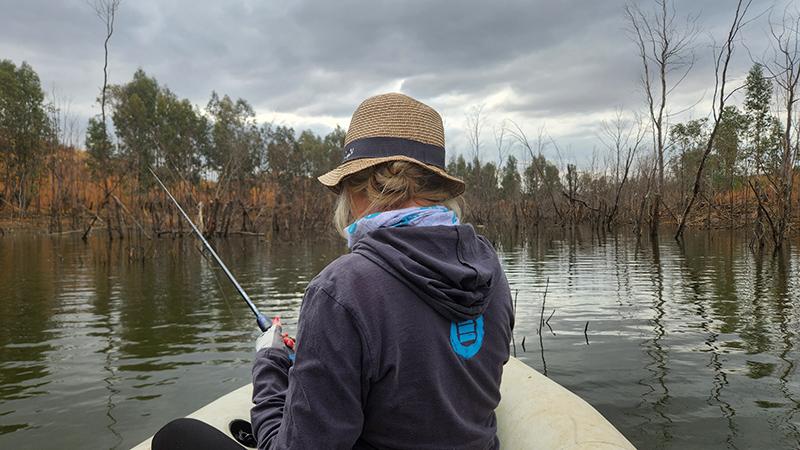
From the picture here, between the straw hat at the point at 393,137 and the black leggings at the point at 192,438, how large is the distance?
713mm

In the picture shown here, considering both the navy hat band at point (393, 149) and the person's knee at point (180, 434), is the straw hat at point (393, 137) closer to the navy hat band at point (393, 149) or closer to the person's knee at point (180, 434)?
the navy hat band at point (393, 149)

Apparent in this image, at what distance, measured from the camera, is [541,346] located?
13.9 ft

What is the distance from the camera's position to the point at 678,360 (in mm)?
3740

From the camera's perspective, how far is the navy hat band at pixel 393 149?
124 cm

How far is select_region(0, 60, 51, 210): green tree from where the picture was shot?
2794cm

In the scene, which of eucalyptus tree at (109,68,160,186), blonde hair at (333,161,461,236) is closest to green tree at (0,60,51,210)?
eucalyptus tree at (109,68,160,186)

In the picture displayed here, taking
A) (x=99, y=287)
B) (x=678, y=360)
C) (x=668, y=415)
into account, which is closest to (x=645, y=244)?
(x=678, y=360)

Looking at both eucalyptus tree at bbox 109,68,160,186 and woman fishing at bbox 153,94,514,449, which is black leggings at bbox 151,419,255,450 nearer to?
woman fishing at bbox 153,94,514,449

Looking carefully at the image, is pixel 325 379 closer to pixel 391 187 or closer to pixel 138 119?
pixel 391 187

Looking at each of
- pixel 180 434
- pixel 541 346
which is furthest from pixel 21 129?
pixel 180 434

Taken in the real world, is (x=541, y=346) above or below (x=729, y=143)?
below

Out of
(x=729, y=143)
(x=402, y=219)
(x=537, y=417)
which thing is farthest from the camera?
(x=729, y=143)

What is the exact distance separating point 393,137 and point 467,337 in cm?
53

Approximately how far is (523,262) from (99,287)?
7357 millimetres
